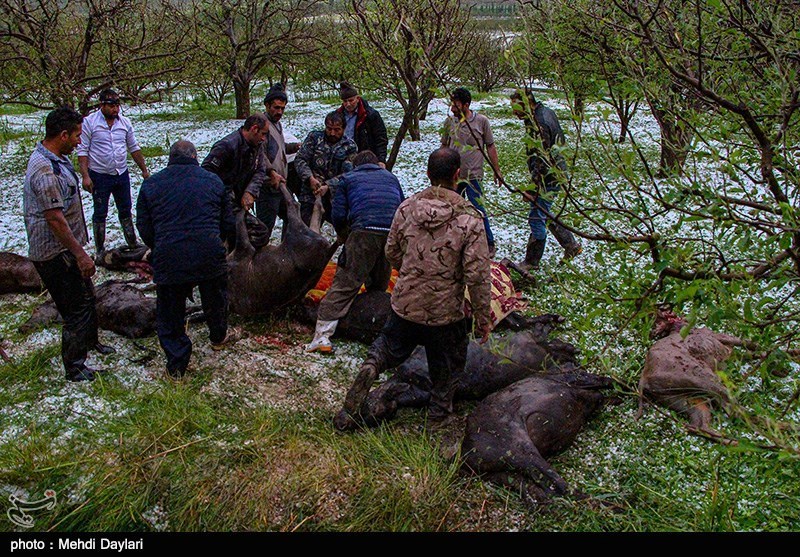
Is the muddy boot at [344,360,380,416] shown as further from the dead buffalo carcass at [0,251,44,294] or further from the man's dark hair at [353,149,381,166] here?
the dead buffalo carcass at [0,251,44,294]

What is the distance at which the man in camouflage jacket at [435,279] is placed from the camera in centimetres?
367

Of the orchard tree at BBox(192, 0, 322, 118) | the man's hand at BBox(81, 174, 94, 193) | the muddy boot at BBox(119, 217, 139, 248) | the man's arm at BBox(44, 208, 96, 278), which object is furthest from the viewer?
the orchard tree at BBox(192, 0, 322, 118)

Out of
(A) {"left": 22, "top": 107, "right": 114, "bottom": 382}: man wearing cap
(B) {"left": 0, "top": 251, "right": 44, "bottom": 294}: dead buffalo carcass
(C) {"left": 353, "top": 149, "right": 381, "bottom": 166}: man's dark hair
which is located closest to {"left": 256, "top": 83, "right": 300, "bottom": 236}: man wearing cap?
(C) {"left": 353, "top": 149, "right": 381, "bottom": 166}: man's dark hair

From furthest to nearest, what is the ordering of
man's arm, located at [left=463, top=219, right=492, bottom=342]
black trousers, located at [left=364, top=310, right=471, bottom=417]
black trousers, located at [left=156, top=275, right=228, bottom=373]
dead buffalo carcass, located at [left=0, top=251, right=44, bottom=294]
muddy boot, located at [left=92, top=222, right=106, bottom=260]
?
muddy boot, located at [left=92, top=222, right=106, bottom=260], dead buffalo carcass, located at [left=0, top=251, right=44, bottom=294], black trousers, located at [left=156, top=275, right=228, bottom=373], black trousers, located at [left=364, top=310, right=471, bottom=417], man's arm, located at [left=463, top=219, right=492, bottom=342]

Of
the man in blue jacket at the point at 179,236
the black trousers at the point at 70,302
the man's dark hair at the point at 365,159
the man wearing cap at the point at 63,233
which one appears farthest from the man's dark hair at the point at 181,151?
the man's dark hair at the point at 365,159

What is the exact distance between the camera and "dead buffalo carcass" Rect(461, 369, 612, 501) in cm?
338

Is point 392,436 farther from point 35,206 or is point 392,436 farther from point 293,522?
point 35,206

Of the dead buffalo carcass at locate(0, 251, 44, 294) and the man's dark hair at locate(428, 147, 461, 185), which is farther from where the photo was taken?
the dead buffalo carcass at locate(0, 251, 44, 294)

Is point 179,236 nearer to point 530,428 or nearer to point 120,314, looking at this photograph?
point 120,314

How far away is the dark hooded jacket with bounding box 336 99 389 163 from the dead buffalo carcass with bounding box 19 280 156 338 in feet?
9.39

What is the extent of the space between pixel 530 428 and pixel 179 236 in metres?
2.72

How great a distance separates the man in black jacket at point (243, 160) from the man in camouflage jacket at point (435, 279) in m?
2.21

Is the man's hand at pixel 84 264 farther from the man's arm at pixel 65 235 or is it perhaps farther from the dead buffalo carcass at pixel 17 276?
the dead buffalo carcass at pixel 17 276

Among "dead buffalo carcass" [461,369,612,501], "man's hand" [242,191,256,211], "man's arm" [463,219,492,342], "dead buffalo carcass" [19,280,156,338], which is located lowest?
"dead buffalo carcass" [461,369,612,501]
